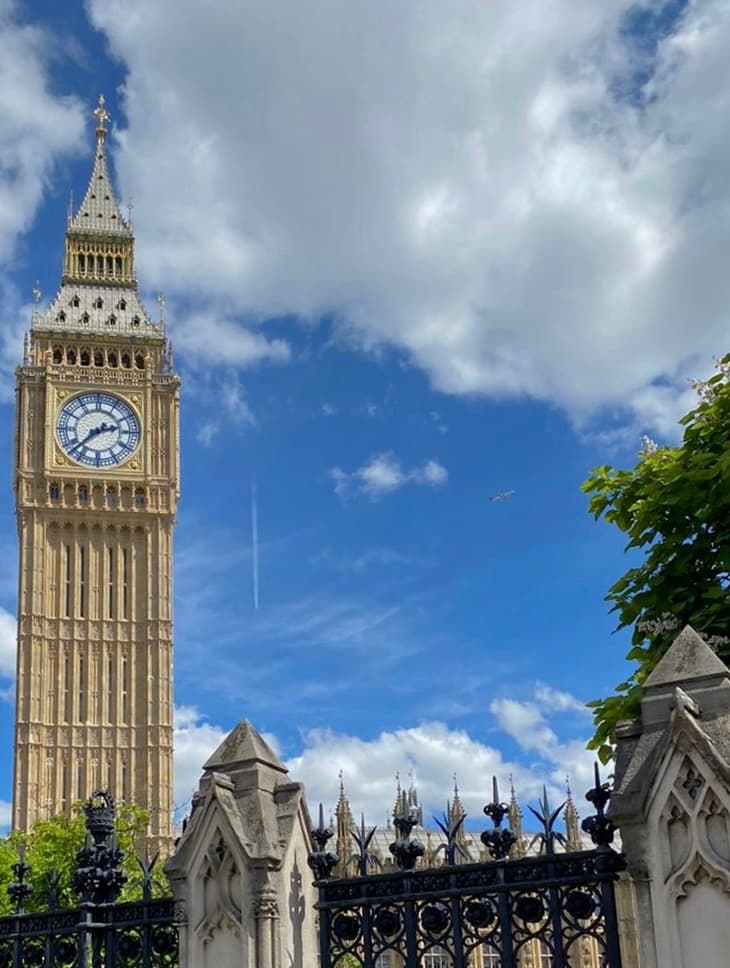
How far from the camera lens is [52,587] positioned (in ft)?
231

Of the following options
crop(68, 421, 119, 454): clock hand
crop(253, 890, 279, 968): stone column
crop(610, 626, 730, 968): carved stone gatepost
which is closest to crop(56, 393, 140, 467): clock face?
crop(68, 421, 119, 454): clock hand

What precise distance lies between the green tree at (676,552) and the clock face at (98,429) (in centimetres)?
6218

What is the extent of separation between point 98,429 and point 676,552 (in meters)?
64.1

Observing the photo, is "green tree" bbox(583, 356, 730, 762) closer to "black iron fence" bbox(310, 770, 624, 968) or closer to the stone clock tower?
"black iron fence" bbox(310, 770, 624, 968)

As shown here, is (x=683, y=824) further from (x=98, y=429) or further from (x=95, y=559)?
(x=98, y=429)

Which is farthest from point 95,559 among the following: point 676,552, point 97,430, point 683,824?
point 683,824

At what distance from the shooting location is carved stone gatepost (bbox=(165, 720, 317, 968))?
7.23m

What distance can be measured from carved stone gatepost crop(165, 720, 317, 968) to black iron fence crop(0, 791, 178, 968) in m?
0.29

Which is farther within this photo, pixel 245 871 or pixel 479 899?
pixel 245 871

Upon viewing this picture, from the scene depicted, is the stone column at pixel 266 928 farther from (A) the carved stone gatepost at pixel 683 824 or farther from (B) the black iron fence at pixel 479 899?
(A) the carved stone gatepost at pixel 683 824

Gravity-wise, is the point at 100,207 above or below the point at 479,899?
above

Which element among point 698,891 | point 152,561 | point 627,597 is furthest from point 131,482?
point 698,891

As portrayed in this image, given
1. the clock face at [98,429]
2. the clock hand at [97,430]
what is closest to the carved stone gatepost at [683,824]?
the clock face at [98,429]

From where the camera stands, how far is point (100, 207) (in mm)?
81312
